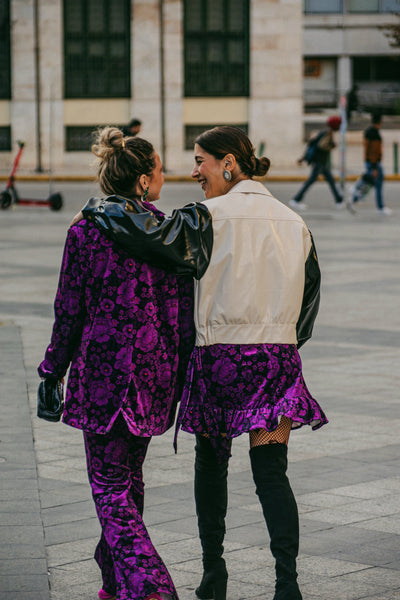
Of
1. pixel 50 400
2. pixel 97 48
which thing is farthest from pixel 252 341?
pixel 97 48

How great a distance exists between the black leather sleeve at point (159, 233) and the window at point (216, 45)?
36.8 m

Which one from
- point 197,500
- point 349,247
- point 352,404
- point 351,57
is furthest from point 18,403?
point 351,57

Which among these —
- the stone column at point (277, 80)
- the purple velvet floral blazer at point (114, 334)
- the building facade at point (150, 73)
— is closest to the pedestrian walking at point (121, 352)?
the purple velvet floral blazer at point (114, 334)

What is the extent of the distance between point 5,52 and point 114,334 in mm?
37450

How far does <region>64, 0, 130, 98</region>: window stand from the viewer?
39.4 m

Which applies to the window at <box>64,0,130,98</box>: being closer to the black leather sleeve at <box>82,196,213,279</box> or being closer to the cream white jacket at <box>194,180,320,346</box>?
the cream white jacket at <box>194,180,320,346</box>

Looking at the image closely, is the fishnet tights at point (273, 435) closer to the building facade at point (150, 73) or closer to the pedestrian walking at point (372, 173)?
the pedestrian walking at point (372, 173)

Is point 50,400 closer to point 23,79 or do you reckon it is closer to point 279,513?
point 279,513

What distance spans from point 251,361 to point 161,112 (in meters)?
36.5

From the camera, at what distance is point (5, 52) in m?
39.8

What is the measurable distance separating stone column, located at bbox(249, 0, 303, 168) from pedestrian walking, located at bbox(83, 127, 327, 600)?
119 ft

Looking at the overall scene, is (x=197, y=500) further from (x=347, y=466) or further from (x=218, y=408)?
(x=347, y=466)

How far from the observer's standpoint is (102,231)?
370 centimetres

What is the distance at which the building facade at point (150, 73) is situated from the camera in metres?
39.3
